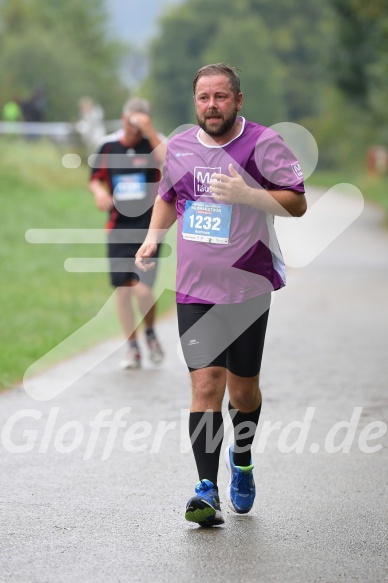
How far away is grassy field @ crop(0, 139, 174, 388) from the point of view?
1269 cm

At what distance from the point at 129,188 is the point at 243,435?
198 inches

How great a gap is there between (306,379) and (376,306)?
5.78 meters

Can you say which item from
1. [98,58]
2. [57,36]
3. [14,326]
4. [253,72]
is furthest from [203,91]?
[98,58]

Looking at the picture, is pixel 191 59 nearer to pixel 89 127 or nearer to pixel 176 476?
pixel 89 127

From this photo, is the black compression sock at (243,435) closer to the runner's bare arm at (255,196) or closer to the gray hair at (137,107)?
the runner's bare arm at (255,196)

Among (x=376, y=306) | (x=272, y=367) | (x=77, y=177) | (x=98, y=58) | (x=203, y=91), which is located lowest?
(x=98, y=58)

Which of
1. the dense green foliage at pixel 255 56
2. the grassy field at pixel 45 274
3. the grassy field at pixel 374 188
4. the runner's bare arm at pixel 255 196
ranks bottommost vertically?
the dense green foliage at pixel 255 56

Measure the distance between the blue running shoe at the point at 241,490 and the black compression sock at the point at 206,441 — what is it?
24 centimetres

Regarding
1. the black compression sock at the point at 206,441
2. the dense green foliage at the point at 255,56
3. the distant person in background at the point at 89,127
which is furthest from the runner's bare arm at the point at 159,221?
the dense green foliage at the point at 255,56

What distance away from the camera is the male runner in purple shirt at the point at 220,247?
6.06 metres

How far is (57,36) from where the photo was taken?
8225cm

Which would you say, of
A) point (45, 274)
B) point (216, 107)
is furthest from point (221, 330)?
point (45, 274)

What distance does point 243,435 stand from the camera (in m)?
6.51

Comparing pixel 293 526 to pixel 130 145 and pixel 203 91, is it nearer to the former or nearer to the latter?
pixel 203 91
